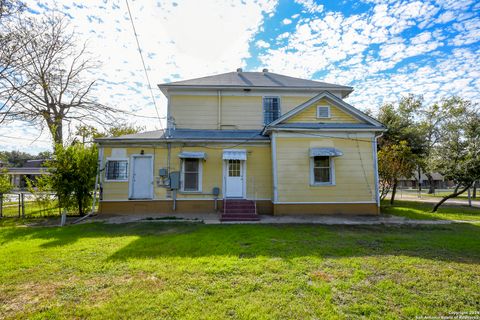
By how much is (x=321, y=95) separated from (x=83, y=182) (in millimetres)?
11812

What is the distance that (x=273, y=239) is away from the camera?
6449 millimetres

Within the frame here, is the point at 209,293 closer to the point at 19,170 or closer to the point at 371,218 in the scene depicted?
the point at 371,218

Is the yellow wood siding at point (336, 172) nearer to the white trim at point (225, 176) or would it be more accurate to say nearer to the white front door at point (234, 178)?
the white trim at point (225, 176)

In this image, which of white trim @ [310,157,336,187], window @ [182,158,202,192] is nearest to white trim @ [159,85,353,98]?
window @ [182,158,202,192]

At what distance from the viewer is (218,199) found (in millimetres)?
11039

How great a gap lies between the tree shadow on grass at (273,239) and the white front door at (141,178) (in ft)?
8.06

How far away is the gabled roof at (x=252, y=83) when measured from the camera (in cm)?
1293

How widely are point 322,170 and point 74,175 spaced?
437 inches

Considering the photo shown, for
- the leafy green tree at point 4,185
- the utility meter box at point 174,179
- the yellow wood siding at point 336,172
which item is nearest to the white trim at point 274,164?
the yellow wood siding at point 336,172

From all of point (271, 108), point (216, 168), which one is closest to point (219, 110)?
point (271, 108)

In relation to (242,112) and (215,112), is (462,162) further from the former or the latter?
(215,112)

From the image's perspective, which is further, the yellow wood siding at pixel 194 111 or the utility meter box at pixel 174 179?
the yellow wood siding at pixel 194 111

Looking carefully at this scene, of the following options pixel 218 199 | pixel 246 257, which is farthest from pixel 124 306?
pixel 218 199

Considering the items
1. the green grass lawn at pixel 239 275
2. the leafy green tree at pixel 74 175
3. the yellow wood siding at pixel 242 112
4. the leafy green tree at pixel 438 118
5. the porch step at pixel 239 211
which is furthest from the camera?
the leafy green tree at pixel 438 118
